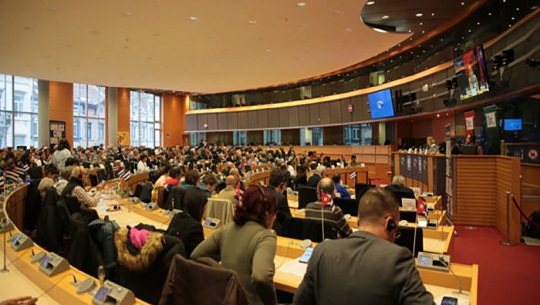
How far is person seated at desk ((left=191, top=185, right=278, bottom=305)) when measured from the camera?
207cm

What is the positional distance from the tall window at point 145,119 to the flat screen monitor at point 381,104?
18.6 meters

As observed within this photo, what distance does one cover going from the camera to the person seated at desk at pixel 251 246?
2068 millimetres

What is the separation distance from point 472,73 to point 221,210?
31.2ft

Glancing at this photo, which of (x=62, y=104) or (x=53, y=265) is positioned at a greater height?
(x=62, y=104)

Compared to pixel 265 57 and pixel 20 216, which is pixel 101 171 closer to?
pixel 20 216

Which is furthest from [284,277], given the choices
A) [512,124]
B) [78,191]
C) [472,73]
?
[472,73]

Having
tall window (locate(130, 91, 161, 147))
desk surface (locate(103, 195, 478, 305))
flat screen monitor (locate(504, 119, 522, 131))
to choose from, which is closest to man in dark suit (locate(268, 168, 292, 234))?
desk surface (locate(103, 195, 478, 305))

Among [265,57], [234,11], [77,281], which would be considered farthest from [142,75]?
[77,281]

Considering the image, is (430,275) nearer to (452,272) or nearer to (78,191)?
(452,272)

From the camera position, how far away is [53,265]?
259 centimetres

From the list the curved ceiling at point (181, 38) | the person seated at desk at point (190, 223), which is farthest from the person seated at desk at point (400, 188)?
the person seated at desk at point (190, 223)

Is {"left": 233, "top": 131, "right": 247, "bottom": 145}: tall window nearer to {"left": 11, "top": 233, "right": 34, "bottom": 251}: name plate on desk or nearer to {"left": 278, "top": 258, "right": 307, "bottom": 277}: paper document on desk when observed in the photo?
{"left": 11, "top": 233, "right": 34, "bottom": 251}: name plate on desk

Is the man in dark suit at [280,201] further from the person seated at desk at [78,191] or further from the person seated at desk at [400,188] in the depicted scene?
the person seated at desk at [78,191]

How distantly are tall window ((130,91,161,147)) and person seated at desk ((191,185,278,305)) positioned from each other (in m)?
28.9
